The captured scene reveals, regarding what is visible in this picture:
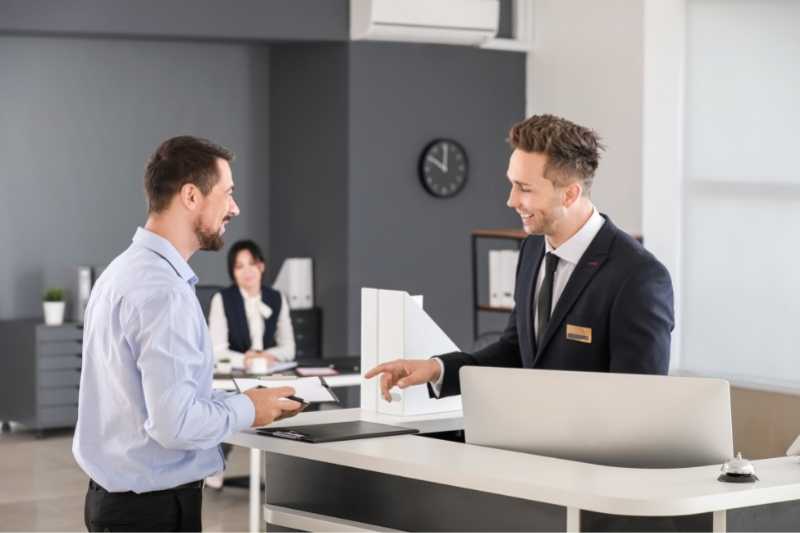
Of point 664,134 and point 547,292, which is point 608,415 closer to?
point 547,292

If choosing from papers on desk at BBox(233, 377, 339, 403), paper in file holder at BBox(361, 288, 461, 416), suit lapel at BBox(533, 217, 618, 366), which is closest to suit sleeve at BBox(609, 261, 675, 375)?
suit lapel at BBox(533, 217, 618, 366)

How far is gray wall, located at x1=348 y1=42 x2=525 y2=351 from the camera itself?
30.3ft

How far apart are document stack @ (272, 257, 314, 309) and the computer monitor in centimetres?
628

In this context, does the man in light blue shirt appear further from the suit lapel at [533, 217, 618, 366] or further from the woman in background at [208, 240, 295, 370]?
the woman in background at [208, 240, 295, 370]

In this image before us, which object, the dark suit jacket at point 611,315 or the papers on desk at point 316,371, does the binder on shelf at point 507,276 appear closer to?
the papers on desk at point 316,371

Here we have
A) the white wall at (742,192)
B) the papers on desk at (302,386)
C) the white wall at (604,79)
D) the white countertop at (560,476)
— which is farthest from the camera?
the white wall at (604,79)

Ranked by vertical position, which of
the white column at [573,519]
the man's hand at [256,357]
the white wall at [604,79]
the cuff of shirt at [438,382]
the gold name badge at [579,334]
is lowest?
the man's hand at [256,357]

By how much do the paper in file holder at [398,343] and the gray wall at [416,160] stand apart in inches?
205

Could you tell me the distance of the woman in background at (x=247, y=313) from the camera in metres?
7.62

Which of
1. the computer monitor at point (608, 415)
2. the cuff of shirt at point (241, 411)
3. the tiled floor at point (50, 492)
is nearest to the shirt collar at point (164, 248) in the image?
the cuff of shirt at point (241, 411)

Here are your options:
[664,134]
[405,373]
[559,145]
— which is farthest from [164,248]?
[664,134]

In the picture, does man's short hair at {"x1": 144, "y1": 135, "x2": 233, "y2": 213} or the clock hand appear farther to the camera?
the clock hand

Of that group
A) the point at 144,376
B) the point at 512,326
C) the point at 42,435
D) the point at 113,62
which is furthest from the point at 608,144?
the point at 144,376

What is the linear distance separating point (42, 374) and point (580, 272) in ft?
20.1
